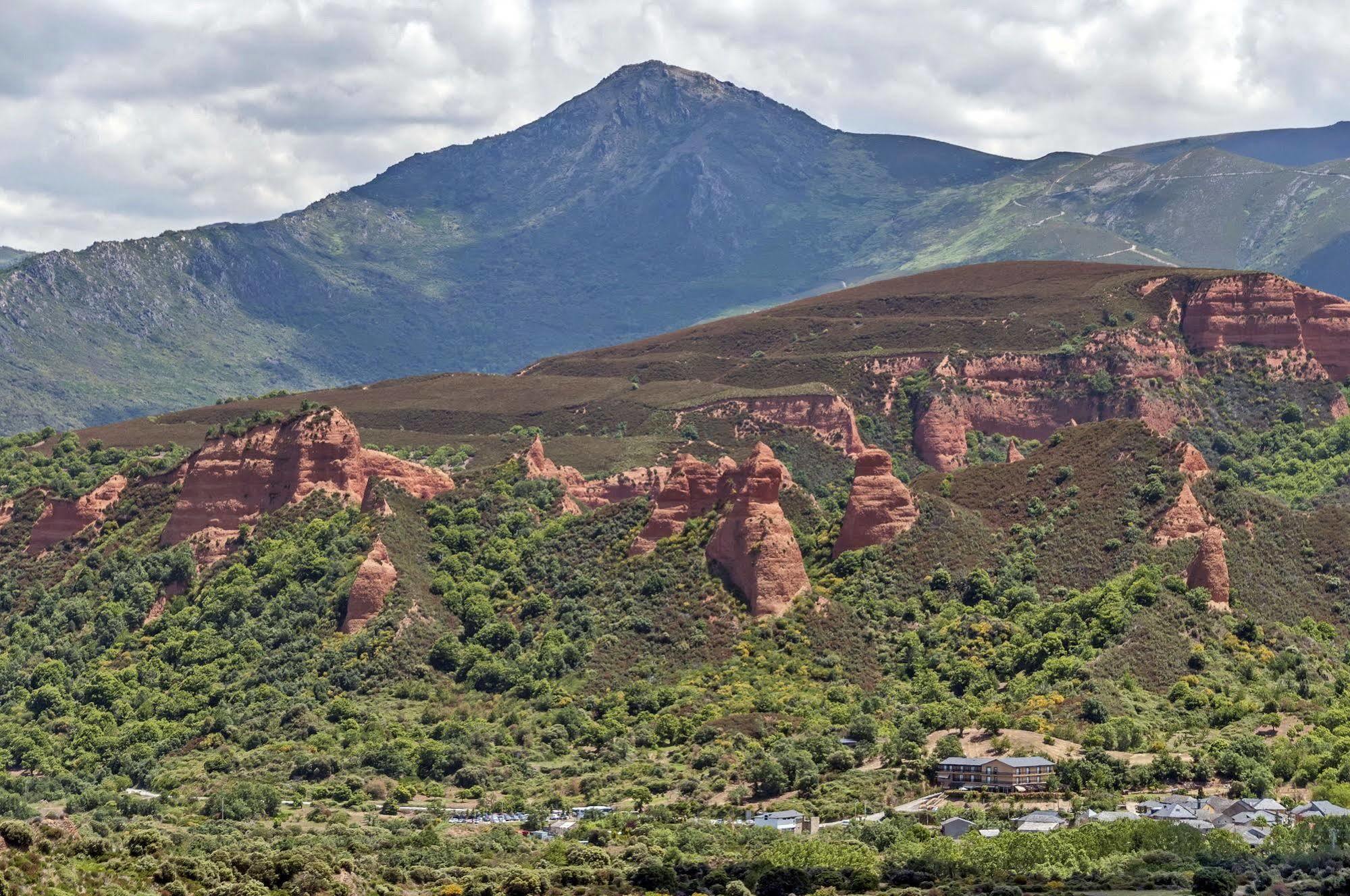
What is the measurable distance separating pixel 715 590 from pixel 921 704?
616 inches

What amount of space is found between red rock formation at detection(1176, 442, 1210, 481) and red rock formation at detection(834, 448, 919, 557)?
44.1ft

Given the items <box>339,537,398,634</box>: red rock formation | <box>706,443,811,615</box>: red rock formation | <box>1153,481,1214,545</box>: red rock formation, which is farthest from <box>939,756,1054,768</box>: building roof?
<box>339,537,398,634</box>: red rock formation

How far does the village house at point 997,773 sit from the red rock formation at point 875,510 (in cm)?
2694

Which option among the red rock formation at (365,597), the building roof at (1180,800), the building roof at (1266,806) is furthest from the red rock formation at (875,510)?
the building roof at (1266,806)

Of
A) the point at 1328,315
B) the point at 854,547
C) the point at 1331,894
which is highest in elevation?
the point at 1328,315

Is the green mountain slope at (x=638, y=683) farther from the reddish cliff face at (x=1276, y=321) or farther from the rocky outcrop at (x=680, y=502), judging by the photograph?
the reddish cliff face at (x=1276, y=321)

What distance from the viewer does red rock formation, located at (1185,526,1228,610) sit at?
122938mm

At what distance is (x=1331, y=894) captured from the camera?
8256 cm

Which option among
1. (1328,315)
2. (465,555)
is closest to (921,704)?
(465,555)

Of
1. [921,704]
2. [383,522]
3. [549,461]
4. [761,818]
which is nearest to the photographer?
[761,818]

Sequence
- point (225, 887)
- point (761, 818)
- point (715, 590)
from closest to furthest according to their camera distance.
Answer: point (225, 887), point (761, 818), point (715, 590)

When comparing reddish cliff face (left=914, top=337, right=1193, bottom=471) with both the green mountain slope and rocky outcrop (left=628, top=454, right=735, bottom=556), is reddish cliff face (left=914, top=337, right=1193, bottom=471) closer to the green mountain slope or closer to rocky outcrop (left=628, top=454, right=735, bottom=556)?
the green mountain slope

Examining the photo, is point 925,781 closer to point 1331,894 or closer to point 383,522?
point 1331,894

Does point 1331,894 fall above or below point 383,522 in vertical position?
below
